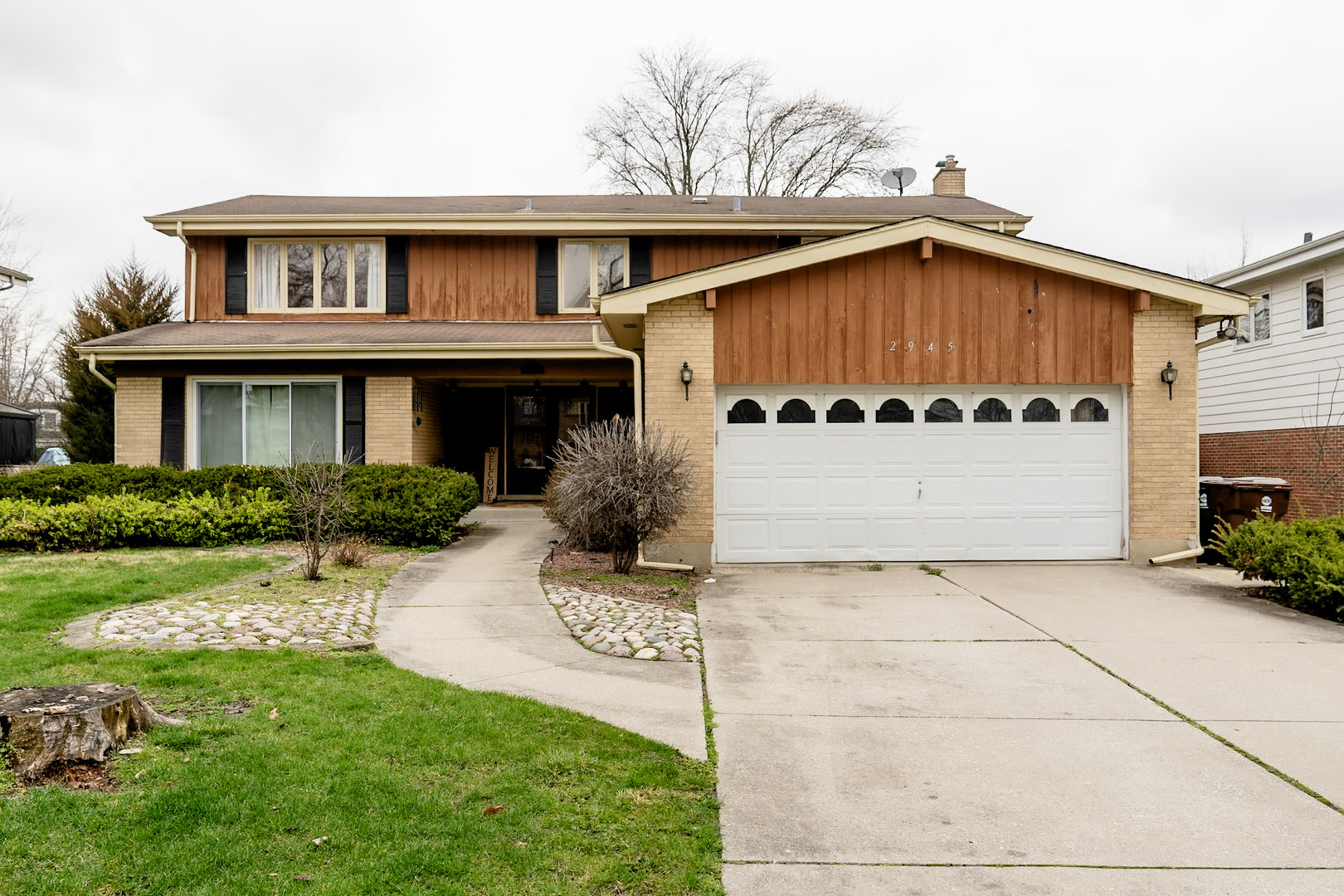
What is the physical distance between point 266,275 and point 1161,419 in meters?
15.4

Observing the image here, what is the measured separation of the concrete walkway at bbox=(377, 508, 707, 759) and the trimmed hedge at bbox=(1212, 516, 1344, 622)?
601cm

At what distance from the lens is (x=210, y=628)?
6320 millimetres

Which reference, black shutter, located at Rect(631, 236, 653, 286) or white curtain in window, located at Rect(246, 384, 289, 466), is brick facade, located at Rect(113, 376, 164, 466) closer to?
white curtain in window, located at Rect(246, 384, 289, 466)

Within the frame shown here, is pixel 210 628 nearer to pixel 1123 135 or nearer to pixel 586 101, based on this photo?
pixel 586 101

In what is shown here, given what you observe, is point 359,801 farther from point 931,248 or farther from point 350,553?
point 931,248

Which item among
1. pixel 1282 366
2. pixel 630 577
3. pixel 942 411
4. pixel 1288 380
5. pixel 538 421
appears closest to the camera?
pixel 630 577

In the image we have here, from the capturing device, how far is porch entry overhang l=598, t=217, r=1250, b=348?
31.9 ft

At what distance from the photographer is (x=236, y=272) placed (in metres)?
15.6

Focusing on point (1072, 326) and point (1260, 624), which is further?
point (1072, 326)

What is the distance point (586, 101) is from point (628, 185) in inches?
137

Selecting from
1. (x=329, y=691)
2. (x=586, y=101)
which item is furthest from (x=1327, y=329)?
(x=586, y=101)

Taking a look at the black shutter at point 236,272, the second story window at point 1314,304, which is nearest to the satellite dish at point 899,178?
the second story window at point 1314,304

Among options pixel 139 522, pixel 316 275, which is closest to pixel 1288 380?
pixel 316 275

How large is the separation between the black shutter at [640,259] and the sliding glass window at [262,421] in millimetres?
5948
